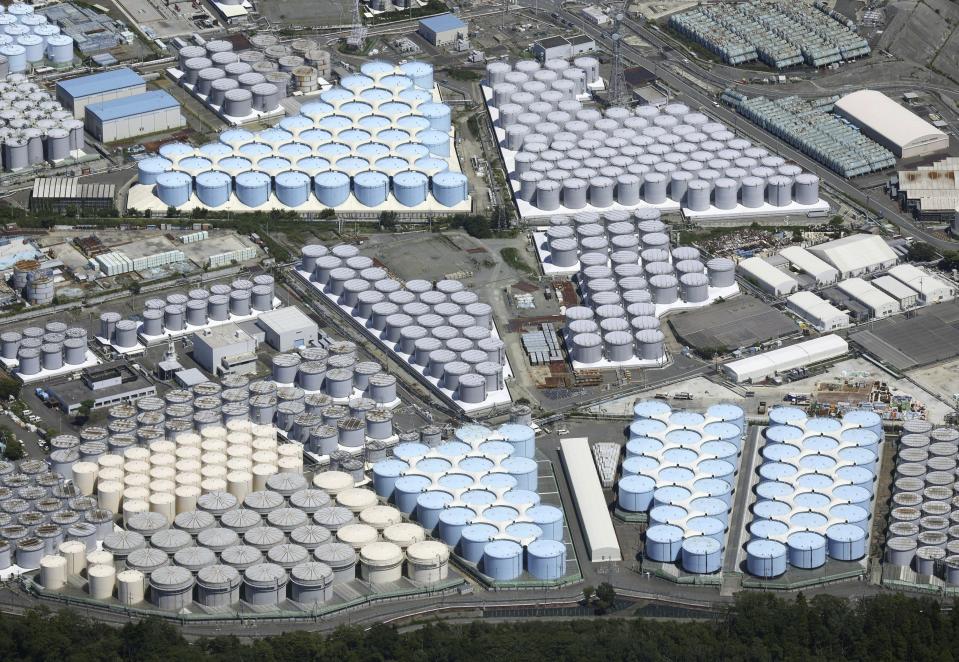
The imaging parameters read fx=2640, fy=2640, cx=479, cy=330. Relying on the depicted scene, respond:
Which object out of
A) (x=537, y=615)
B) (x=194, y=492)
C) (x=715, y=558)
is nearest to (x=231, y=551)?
(x=194, y=492)

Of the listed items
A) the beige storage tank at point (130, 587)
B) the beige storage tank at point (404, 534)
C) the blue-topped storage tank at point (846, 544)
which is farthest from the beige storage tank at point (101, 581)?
the blue-topped storage tank at point (846, 544)

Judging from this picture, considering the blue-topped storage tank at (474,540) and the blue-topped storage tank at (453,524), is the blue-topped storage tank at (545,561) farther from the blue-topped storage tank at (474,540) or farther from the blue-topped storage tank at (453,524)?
the blue-topped storage tank at (453,524)

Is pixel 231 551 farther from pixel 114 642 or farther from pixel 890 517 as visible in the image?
pixel 890 517

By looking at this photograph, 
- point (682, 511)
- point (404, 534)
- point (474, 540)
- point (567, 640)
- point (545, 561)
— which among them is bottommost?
point (404, 534)

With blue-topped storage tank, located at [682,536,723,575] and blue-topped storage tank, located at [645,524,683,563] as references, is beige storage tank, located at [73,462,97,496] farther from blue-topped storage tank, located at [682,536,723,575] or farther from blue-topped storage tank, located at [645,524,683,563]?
blue-topped storage tank, located at [682,536,723,575]

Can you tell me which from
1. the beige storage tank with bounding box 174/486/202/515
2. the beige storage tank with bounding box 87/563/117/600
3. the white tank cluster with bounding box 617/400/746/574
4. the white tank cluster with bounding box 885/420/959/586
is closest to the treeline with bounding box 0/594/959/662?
the beige storage tank with bounding box 87/563/117/600

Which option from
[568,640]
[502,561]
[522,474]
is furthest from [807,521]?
[568,640]

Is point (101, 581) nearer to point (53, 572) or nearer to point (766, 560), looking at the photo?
point (53, 572)
